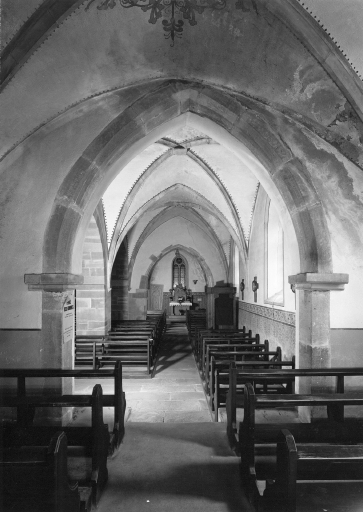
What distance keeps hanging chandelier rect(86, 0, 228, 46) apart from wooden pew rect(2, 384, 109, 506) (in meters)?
3.74

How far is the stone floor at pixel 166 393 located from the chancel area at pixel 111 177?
0.06 meters

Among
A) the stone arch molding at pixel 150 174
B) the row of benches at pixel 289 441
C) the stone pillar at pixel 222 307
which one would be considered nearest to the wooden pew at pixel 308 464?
the row of benches at pixel 289 441

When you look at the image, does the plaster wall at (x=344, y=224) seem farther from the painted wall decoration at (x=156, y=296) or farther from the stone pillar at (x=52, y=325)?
the painted wall decoration at (x=156, y=296)

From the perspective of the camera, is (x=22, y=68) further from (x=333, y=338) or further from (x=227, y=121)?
(x=333, y=338)

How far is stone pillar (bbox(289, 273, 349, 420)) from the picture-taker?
16.5 ft

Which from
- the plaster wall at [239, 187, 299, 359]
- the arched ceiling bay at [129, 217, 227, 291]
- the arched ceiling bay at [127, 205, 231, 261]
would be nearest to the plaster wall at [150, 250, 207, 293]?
the arched ceiling bay at [129, 217, 227, 291]

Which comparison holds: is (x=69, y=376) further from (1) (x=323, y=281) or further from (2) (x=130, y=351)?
(2) (x=130, y=351)

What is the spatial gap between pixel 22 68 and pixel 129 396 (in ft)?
18.5

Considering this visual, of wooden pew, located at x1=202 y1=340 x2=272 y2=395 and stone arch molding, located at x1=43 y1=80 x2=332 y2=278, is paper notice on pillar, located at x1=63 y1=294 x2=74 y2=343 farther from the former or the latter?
wooden pew, located at x1=202 y1=340 x2=272 y2=395

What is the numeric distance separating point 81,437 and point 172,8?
173 inches

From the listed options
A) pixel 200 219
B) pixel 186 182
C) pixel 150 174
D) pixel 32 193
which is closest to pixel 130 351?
pixel 150 174

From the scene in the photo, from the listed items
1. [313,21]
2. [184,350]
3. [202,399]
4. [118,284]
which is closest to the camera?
[313,21]

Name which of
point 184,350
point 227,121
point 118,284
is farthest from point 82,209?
point 118,284

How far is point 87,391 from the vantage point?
24.0ft
